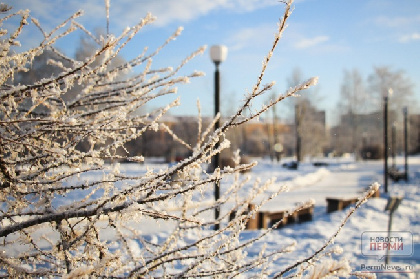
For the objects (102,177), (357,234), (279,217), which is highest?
(102,177)

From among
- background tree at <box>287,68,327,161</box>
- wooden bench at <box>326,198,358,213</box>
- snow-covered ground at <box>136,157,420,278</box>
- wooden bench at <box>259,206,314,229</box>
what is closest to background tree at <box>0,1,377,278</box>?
snow-covered ground at <box>136,157,420,278</box>

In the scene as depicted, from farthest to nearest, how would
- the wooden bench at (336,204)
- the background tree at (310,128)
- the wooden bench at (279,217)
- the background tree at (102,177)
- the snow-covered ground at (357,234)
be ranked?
the background tree at (310,128), the wooden bench at (336,204), the wooden bench at (279,217), the snow-covered ground at (357,234), the background tree at (102,177)

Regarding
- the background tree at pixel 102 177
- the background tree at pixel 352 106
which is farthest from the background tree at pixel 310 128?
the background tree at pixel 102 177

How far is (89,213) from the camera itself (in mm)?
1282

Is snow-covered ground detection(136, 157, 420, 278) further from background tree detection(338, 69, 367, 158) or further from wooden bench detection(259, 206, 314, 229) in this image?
background tree detection(338, 69, 367, 158)

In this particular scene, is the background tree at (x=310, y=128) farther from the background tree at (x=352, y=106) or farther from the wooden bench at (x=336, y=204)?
the wooden bench at (x=336, y=204)

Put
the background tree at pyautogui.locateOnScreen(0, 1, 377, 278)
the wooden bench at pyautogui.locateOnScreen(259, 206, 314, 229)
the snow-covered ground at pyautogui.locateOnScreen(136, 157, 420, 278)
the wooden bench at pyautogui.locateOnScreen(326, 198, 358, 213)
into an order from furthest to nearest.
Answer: the wooden bench at pyautogui.locateOnScreen(326, 198, 358, 213)
the wooden bench at pyautogui.locateOnScreen(259, 206, 314, 229)
the snow-covered ground at pyautogui.locateOnScreen(136, 157, 420, 278)
the background tree at pyautogui.locateOnScreen(0, 1, 377, 278)

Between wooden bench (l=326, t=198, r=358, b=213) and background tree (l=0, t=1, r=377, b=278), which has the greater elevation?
background tree (l=0, t=1, r=377, b=278)

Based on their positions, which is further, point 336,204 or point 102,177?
point 336,204

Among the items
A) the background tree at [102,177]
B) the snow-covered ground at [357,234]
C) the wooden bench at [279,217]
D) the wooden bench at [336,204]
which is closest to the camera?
the background tree at [102,177]

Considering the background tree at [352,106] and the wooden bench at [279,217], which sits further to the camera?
the background tree at [352,106]

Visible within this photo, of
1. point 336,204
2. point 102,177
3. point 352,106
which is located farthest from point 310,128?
point 102,177

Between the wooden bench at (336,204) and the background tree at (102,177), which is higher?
the background tree at (102,177)

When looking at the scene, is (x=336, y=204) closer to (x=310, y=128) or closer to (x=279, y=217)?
(x=279, y=217)
